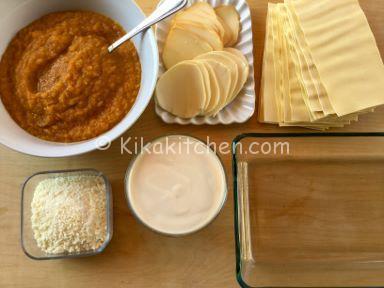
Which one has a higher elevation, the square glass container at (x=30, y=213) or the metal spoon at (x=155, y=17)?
the metal spoon at (x=155, y=17)

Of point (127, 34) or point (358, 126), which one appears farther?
point (358, 126)

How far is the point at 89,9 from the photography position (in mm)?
1153

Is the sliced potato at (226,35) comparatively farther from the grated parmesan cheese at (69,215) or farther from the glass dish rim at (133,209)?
the grated parmesan cheese at (69,215)

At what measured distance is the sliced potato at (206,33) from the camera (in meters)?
1.17

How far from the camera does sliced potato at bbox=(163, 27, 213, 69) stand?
117 centimetres

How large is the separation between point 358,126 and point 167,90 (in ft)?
1.88

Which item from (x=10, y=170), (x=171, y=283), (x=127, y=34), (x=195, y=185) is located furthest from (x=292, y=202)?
(x=10, y=170)

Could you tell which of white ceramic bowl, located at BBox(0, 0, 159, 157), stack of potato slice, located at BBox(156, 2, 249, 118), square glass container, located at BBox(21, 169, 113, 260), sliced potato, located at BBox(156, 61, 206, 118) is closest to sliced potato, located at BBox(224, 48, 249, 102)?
stack of potato slice, located at BBox(156, 2, 249, 118)

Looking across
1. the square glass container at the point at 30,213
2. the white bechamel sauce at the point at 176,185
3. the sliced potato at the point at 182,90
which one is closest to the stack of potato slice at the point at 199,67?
the sliced potato at the point at 182,90

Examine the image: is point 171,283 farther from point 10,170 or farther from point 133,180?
point 10,170

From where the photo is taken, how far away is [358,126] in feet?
4.02

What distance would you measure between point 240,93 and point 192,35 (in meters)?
0.22

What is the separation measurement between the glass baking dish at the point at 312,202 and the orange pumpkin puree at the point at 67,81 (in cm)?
35

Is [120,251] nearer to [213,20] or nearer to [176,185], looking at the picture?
[176,185]
